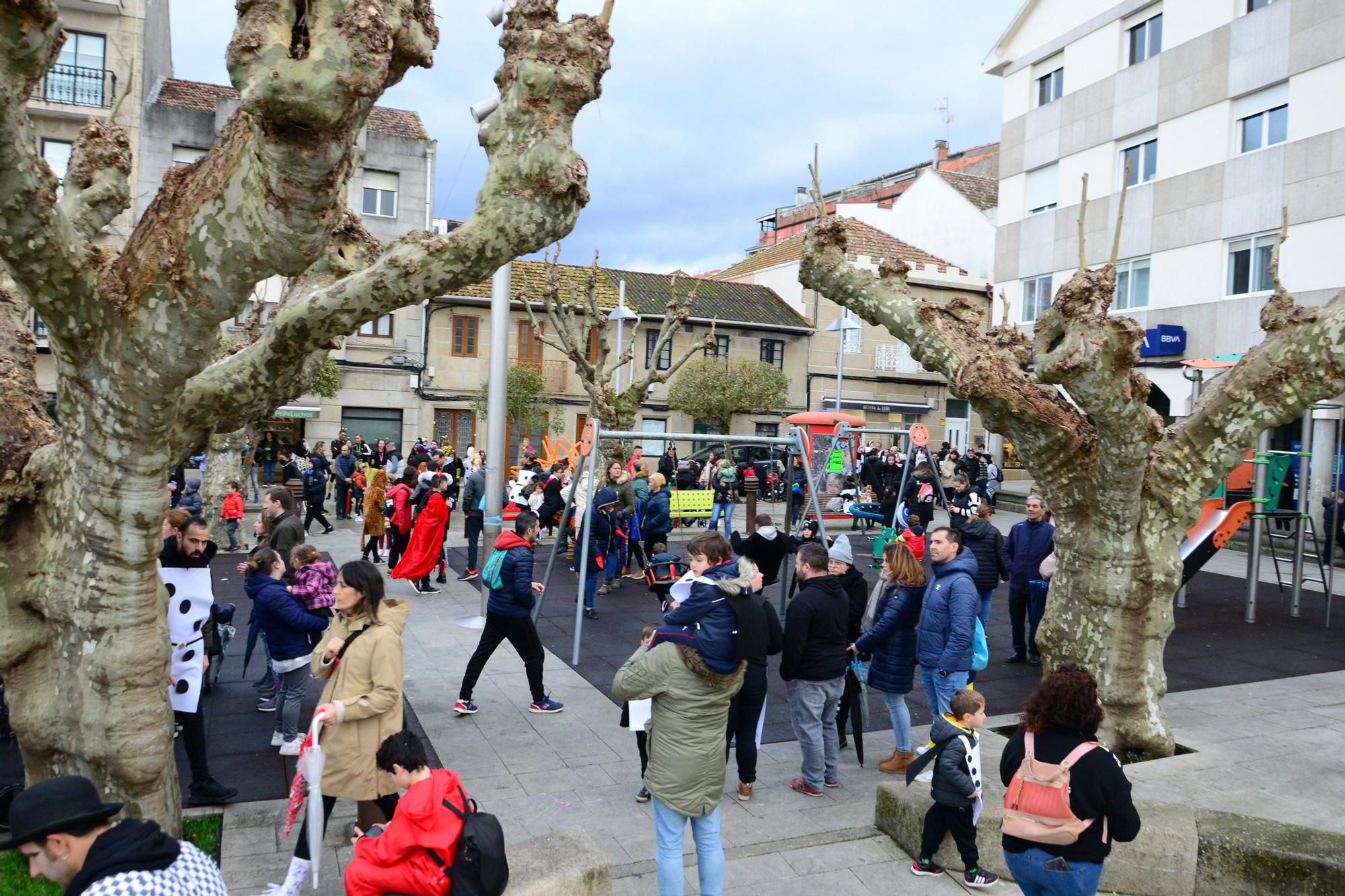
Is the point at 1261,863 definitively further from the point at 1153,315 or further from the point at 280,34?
the point at 1153,315

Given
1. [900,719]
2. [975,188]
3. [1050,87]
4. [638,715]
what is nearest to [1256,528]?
[900,719]

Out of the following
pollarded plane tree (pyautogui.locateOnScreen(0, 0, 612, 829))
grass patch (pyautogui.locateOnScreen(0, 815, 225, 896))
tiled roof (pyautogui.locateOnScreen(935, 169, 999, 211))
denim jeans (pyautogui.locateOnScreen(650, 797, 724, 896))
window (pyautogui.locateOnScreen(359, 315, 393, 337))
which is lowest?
grass patch (pyautogui.locateOnScreen(0, 815, 225, 896))

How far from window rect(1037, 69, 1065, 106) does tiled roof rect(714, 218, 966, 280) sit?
7.54m

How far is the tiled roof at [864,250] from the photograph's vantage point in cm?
3388

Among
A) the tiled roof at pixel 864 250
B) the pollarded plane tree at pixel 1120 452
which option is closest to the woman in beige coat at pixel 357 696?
the pollarded plane tree at pixel 1120 452

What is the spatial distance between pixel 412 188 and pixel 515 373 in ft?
21.7

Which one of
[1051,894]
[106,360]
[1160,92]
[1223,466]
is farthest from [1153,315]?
[106,360]

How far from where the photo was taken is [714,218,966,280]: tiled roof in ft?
111

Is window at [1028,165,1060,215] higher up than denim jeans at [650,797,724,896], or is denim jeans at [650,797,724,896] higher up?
window at [1028,165,1060,215]

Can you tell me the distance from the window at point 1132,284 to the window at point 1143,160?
1.90 metres

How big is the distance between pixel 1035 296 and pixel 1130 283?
305 centimetres

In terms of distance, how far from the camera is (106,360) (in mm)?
4418

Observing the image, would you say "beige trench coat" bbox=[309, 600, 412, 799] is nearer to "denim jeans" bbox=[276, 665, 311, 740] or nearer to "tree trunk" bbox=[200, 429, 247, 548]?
"denim jeans" bbox=[276, 665, 311, 740]

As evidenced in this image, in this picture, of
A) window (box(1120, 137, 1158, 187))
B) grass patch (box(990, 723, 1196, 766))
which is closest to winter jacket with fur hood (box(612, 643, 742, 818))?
grass patch (box(990, 723, 1196, 766))
